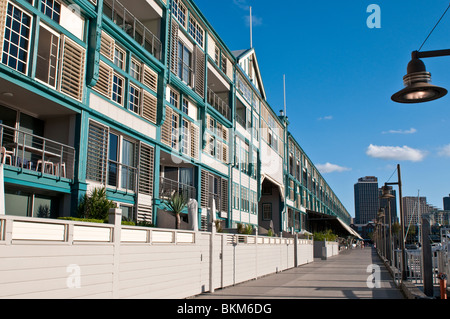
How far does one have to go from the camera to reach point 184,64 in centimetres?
2348

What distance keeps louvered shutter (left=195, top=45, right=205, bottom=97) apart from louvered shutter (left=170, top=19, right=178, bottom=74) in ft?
9.13

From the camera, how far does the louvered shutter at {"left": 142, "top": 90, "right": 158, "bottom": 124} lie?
61.7ft

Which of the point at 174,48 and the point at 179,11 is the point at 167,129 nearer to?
the point at 174,48

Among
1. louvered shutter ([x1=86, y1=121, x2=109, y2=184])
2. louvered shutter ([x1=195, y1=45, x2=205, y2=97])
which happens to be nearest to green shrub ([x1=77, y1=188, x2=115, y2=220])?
louvered shutter ([x1=86, y1=121, x2=109, y2=184])

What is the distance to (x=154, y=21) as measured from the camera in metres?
20.8

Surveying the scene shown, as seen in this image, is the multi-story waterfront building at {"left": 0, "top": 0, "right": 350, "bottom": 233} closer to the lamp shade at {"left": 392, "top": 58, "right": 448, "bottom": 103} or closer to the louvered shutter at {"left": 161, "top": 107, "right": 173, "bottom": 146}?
the louvered shutter at {"left": 161, "top": 107, "right": 173, "bottom": 146}

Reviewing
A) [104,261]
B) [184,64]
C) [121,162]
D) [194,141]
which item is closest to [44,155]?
[121,162]

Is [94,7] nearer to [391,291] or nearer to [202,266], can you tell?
Result: [202,266]

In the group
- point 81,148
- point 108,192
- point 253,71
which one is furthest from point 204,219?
point 253,71

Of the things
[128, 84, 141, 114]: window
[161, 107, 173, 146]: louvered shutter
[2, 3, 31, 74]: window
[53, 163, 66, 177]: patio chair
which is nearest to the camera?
[2, 3, 31, 74]: window

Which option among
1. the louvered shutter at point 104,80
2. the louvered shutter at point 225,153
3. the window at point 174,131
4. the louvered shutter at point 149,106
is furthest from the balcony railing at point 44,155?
the louvered shutter at point 225,153

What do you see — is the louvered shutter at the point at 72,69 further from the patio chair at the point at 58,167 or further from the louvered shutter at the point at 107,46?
the patio chair at the point at 58,167

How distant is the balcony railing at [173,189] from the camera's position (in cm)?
2088
